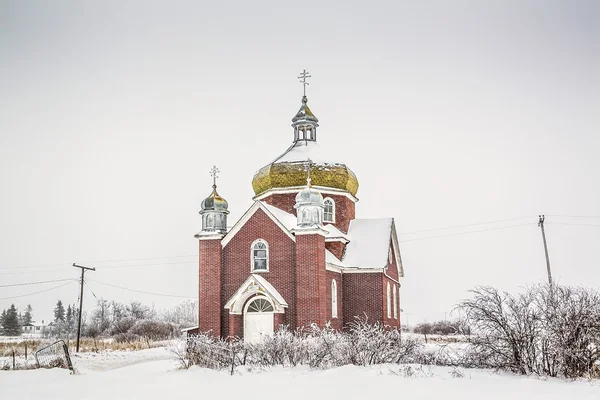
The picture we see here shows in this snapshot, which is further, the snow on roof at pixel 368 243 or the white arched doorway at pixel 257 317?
the snow on roof at pixel 368 243

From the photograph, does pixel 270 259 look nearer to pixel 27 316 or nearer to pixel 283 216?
pixel 283 216

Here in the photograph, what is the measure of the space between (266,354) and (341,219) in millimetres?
13396

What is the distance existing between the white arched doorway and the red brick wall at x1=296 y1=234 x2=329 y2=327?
1182 millimetres

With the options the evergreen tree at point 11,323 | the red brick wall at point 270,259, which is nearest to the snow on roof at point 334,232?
the red brick wall at point 270,259

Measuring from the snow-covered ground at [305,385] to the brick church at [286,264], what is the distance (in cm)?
762

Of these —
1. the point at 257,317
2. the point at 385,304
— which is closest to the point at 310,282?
the point at 257,317

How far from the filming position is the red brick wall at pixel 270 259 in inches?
1054

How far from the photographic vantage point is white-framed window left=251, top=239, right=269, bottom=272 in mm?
27312

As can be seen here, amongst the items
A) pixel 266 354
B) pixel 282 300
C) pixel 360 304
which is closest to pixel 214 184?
pixel 282 300

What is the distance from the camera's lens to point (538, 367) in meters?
16.5

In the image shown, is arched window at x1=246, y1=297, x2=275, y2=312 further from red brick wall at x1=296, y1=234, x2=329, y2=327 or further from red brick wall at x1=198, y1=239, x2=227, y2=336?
red brick wall at x1=198, y1=239, x2=227, y2=336

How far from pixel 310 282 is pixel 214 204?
5.32 m

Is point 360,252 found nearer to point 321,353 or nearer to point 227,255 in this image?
point 227,255

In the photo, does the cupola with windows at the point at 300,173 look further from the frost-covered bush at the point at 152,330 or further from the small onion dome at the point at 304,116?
the frost-covered bush at the point at 152,330
